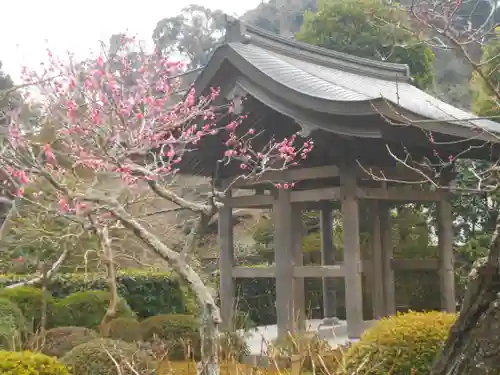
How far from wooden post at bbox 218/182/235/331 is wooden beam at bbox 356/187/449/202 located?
190 centimetres

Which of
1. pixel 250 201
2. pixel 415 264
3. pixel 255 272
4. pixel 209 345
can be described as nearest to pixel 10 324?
pixel 255 272

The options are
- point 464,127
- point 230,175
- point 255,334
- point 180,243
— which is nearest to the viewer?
point 464,127

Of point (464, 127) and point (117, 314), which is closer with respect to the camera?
point (464, 127)

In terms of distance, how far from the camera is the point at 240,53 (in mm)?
6461

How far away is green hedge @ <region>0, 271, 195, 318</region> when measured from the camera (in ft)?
30.0

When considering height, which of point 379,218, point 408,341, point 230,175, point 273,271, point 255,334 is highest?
point 230,175

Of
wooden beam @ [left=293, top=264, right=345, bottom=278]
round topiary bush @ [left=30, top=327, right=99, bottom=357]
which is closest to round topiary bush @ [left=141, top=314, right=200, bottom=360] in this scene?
round topiary bush @ [left=30, top=327, right=99, bottom=357]

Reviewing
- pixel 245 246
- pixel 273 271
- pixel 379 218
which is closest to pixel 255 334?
pixel 273 271

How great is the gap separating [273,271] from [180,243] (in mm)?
6025

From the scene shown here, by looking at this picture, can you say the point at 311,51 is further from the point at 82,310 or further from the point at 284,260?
the point at 82,310

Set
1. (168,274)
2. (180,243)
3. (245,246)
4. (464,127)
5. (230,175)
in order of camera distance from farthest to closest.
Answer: (245,246)
(180,243)
(168,274)
(230,175)
(464,127)

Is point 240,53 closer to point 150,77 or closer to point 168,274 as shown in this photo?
point 150,77

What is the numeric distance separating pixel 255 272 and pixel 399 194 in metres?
2.02

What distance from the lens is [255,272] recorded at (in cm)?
706
